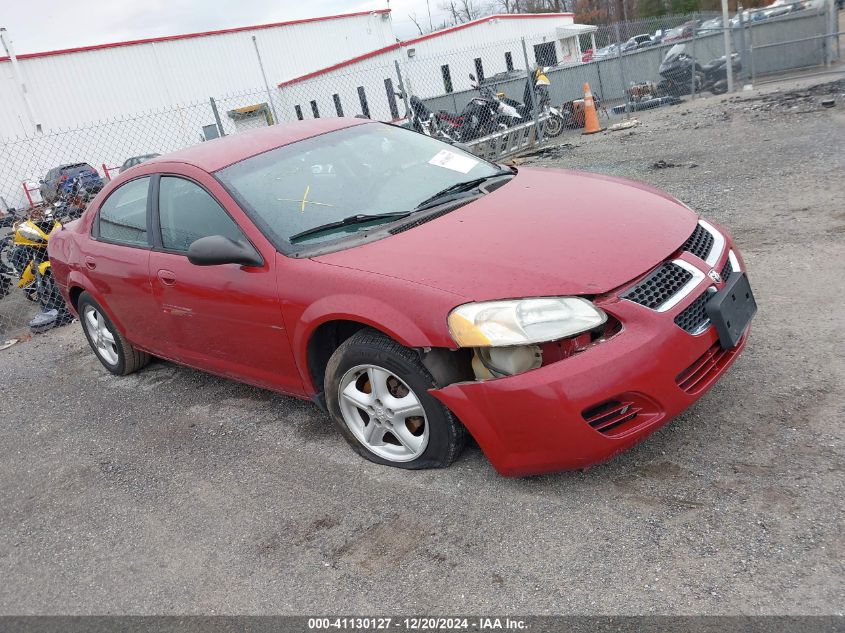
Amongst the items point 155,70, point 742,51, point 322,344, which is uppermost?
point 155,70

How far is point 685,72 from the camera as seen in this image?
16156 mm

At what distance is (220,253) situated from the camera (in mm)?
3406

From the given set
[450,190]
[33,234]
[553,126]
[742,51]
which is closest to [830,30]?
[742,51]

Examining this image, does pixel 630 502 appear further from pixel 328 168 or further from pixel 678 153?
pixel 678 153

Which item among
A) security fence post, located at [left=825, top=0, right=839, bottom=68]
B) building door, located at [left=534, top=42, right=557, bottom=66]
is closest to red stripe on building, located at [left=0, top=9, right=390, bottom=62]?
building door, located at [left=534, top=42, right=557, bottom=66]

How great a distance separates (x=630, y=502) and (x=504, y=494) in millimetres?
524

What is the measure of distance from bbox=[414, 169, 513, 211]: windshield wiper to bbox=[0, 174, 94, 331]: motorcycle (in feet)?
17.9

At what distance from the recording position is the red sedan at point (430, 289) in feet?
8.88

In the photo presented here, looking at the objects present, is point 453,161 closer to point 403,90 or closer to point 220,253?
point 220,253

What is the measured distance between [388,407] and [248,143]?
1.97 m

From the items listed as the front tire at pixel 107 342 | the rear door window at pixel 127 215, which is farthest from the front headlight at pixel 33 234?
the rear door window at pixel 127 215

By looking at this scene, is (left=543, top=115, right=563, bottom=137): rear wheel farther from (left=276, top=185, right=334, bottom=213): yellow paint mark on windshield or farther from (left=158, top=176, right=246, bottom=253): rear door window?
(left=276, top=185, right=334, bottom=213): yellow paint mark on windshield

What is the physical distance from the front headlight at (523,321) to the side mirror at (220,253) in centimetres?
125

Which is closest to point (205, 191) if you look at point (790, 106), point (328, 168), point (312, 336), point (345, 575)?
point (328, 168)
